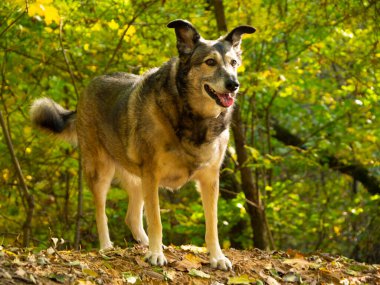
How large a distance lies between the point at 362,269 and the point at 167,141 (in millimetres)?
2392

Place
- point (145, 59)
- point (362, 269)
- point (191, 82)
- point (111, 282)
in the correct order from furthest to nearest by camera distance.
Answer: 1. point (145, 59)
2. point (362, 269)
3. point (191, 82)
4. point (111, 282)

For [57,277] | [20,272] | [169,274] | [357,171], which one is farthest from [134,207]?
[357,171]

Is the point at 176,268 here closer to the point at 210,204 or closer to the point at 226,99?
the point at 210,204

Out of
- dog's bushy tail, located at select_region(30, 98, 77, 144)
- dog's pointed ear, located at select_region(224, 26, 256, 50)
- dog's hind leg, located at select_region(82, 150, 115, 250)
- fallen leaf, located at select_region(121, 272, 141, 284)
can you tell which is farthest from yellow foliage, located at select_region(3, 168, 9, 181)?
fallen leaf, located at select_region(121, 272, 141, 284)

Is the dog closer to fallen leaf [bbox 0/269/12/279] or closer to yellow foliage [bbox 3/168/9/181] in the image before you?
fallen leaf [bbox 0/269/12/279]

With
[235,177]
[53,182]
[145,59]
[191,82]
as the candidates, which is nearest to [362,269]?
[191,82]

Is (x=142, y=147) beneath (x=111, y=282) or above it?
above

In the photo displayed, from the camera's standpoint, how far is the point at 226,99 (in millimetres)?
5207

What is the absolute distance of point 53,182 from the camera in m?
12.0

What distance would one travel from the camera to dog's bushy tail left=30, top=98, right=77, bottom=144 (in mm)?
7383

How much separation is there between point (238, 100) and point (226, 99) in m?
6.03

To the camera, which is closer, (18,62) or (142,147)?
(142,147)

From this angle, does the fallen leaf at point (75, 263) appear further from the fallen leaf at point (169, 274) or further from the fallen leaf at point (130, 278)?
the fallen leaf at point (169, 274)

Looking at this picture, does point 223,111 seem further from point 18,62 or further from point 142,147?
point 18,62
